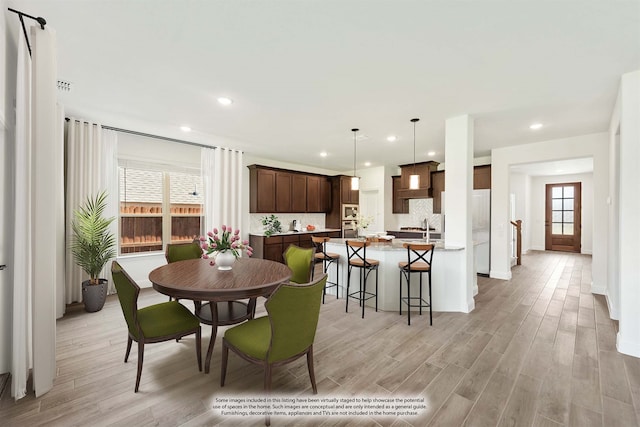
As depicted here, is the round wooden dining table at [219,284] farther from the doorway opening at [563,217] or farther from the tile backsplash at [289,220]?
the doorway opening at [563,217]

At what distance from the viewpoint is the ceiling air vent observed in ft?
9.05

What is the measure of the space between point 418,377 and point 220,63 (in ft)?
10.4

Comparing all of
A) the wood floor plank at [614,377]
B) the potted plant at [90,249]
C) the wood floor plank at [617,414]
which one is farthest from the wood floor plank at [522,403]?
the potted plant at [90,249]

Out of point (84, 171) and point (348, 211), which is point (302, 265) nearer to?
point (84, 171)

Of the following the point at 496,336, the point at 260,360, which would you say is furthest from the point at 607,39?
the point at 260,360

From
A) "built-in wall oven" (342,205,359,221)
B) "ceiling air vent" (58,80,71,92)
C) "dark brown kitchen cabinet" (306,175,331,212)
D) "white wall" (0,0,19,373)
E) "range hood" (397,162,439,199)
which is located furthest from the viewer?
"built-in wall oven" (342,205,359,221)

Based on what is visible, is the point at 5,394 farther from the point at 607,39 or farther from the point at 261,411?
the point at 607,39

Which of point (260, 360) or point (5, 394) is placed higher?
point (260, 360)

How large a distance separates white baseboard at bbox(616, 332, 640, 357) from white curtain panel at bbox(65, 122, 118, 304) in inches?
254

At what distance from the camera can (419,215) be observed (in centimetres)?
752

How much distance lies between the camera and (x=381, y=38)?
2014 millimetres

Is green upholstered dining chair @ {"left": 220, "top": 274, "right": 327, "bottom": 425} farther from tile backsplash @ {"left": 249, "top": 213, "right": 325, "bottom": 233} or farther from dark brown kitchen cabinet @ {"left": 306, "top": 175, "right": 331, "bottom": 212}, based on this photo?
dark brown kitchen cabinet @ {"left": 306, "top": 175, "right": 331, "bottom": 212}

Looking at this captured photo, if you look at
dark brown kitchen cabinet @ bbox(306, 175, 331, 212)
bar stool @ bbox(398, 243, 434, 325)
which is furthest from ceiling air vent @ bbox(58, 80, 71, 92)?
dark brown kitchen cabinet @ bbox(306, 175, 331, 212)

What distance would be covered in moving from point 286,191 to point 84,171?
12.0 feet
